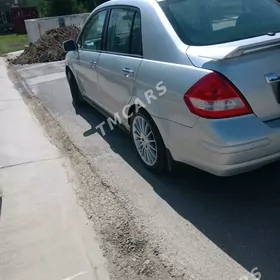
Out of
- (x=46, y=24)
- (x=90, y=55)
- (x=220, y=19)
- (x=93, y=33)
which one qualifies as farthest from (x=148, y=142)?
(x=46, y=24)

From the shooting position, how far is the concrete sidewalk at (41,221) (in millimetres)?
2869

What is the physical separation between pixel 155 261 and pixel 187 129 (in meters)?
1.02

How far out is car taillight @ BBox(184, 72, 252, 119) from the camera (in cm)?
273

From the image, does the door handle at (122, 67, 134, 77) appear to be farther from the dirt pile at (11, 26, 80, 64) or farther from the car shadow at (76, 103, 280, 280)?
the dirt pile at (11, 26, 80, 64)

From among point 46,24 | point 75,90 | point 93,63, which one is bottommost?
point 75,90

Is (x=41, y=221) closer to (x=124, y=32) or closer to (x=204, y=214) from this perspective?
(x=204, y=214)

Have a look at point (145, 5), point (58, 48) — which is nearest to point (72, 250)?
point (145, 5)

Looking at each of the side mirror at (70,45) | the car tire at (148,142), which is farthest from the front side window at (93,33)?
the car tire at (148,142)

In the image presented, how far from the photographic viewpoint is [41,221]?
3469mm

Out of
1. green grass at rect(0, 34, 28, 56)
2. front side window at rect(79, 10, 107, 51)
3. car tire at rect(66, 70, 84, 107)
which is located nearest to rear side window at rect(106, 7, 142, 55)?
front side window at rect(79, 10, 107, 51)

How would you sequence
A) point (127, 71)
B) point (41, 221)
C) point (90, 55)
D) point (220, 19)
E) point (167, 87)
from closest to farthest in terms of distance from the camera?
point (167, 87) → point (220, 19) → point (41, 221) → point (127, 71) → point (90, 55)

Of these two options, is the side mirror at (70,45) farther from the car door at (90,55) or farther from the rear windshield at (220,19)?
the rear windshield at (220,19)

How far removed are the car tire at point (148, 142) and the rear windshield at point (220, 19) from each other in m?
0.88

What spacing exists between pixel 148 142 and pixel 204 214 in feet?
3.17
